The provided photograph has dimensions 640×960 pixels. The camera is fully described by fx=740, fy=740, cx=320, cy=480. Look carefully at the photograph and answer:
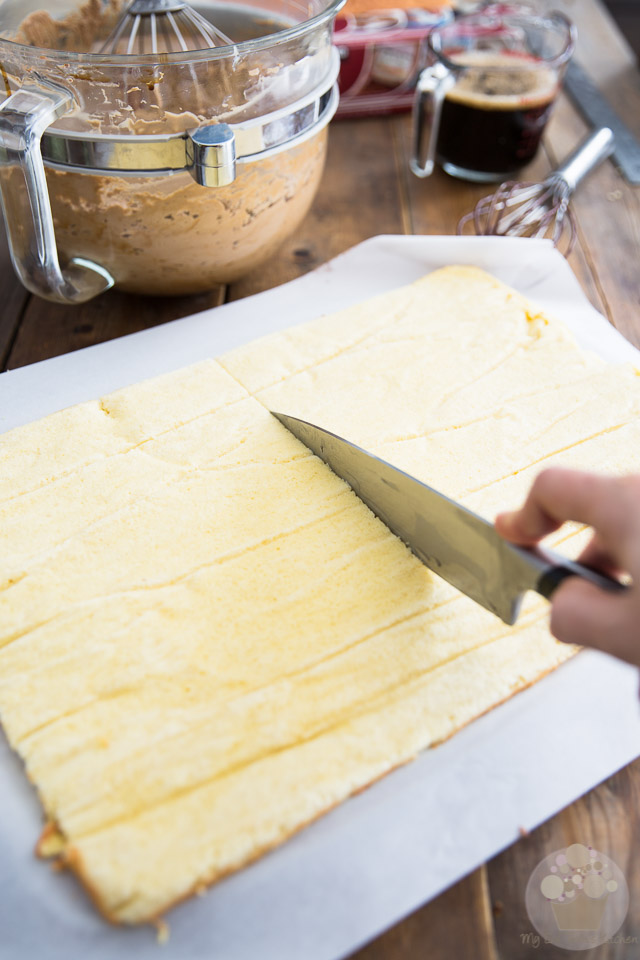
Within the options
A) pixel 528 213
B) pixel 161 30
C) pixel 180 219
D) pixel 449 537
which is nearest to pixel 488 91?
pixel 528 213

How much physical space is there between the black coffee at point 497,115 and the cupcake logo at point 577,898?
1.32 m

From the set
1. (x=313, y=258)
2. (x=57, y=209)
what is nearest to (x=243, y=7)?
(x=313, y=258)

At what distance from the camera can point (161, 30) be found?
1.18 m

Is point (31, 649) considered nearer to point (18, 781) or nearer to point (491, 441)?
point (18, 781)

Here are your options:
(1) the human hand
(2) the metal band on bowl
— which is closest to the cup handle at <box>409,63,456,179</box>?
(2) the metal band on bowl

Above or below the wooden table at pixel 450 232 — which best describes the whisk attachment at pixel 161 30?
above

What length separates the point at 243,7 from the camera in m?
1.25

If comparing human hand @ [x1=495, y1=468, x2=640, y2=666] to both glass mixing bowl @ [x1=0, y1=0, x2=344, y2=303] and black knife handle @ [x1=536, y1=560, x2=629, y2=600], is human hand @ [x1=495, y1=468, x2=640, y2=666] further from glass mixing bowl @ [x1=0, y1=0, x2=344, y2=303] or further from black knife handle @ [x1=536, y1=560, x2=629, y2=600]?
glass mixing bowl @ [x1=0, y1=0, x2=344, y2=303]

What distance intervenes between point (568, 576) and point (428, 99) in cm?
117

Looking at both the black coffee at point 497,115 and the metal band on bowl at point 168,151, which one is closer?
the metal band on bowl at point 168,151

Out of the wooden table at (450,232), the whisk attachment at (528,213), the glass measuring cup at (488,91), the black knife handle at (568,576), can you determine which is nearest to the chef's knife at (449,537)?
the black knife handle at (568,576)

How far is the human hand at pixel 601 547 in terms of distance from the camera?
545 millimetres

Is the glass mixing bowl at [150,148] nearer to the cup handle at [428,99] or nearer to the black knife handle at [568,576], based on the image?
the cup handle at [428,99]

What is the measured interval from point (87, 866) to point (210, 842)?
0.34 feet
